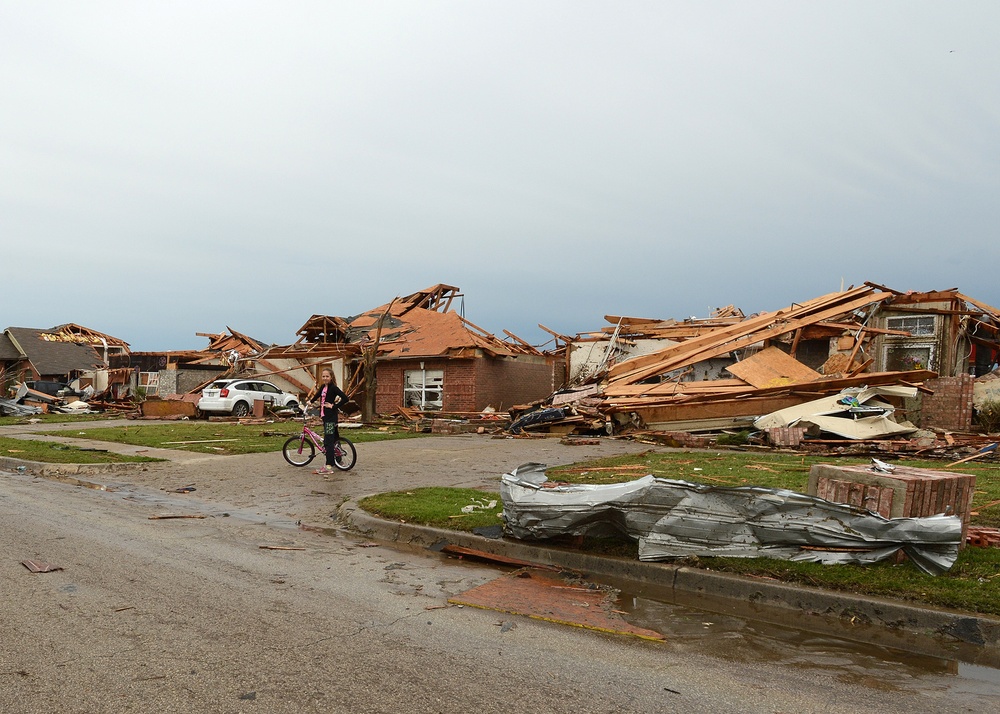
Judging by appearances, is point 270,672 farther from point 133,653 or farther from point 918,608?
point 918,608

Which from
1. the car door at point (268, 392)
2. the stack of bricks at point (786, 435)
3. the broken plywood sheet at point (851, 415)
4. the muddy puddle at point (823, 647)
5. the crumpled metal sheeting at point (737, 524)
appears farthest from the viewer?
the car door at point (268, 392)

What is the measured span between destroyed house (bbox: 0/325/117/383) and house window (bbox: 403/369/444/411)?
31002 mm

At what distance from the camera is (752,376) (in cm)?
2298

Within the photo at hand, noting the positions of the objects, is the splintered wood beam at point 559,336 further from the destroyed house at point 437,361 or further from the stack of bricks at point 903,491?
the stack of bricks at point 903,491

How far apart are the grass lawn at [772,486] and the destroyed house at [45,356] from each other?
49593 mm

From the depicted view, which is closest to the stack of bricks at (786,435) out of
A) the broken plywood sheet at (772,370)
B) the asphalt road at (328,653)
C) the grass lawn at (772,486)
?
the grass lawn at (772,486)

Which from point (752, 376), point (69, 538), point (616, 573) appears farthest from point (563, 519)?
point (752, 376)

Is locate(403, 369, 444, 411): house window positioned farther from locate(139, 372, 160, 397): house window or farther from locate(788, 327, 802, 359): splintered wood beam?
locate(139, 372, 160, 397): house window

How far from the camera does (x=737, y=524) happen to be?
22.1 ft

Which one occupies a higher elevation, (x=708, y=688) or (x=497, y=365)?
(x=497, y=365)

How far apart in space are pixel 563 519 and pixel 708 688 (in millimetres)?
3111

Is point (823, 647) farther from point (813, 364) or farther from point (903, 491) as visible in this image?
point (813, 364)

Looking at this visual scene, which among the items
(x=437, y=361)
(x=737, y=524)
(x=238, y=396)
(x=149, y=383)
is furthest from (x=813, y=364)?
(x=149, y=383)

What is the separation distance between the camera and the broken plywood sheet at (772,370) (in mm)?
22516
